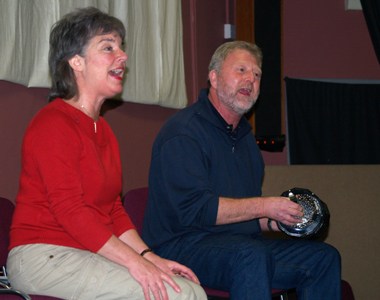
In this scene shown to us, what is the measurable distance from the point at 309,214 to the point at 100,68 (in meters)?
1.18

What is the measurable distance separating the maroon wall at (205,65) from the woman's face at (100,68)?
0.81 meters

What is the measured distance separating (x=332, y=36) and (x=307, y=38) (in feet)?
0.80

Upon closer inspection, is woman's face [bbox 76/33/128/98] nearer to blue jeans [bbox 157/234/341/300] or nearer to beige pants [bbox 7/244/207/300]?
beige pants [bbox 7/244/207/300]

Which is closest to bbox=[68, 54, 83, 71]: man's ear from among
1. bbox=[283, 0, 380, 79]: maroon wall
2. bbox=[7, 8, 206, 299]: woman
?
bbox=[7, 8, 206, 299]: woman

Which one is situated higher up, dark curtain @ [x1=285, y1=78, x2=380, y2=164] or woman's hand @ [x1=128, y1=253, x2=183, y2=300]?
dark curtain @ [x1=285, y1=78, x2=380, y2=164]

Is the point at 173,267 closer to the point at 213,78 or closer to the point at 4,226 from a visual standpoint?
the point at 4,226

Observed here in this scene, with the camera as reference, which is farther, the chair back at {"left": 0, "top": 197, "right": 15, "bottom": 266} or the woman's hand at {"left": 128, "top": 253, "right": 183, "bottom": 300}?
the chair back at {"left": 0, "top": 197, "right": 15, "bottom": 266}

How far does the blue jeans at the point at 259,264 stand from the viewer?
263 centimetres

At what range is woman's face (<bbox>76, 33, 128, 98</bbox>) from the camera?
2619mm

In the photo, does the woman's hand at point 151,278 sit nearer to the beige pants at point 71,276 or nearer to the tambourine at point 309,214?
the beige pants at point 71,276

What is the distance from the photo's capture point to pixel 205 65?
5.20 metres

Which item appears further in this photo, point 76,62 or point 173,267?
point 76,62

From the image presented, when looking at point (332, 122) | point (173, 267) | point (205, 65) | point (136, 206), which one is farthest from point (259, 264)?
point (332, 122)

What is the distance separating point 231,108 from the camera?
3334 mm
